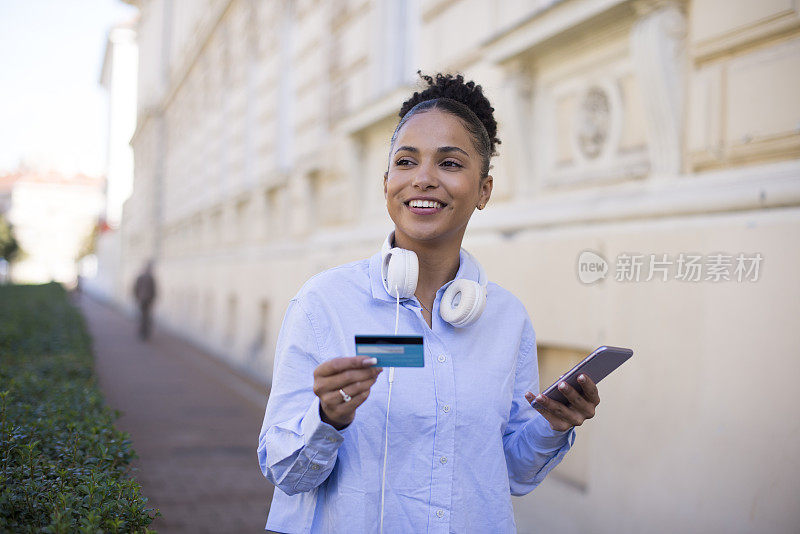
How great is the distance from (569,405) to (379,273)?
1.97 ft

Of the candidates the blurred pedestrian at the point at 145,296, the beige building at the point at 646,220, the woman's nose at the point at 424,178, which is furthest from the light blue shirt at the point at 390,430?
the blurred pedestrian at the point at 145,296

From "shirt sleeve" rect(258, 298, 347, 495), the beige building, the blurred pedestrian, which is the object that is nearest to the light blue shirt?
"shirt sleeve" rect(258, 298, 347, 495)

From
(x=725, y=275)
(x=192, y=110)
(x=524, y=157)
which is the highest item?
(x=192, y=110)

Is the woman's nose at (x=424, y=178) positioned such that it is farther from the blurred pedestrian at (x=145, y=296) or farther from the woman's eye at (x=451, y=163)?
the blurred pedestrian at (x=145, y=296)

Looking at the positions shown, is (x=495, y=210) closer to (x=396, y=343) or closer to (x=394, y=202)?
(x=394, y=202)

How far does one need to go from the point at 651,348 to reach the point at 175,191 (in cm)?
2115

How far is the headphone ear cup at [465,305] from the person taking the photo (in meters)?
1.92

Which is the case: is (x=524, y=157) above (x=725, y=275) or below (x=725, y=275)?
above

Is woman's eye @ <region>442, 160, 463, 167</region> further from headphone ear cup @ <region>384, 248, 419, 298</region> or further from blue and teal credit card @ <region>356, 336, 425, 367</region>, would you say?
blue and teal credit card @ <region>356, 336, 425, 367</region>

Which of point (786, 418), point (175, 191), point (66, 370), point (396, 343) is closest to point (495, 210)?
point (786, 418)

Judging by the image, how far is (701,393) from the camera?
3.47 metres

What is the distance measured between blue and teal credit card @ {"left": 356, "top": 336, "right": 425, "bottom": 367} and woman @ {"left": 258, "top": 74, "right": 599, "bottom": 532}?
3.2 inches

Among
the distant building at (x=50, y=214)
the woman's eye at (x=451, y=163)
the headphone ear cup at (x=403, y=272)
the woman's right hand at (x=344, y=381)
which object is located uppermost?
the distant building at (x=50, y=214)

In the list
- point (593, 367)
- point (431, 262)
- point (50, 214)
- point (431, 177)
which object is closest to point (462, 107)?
point (431, 177)
